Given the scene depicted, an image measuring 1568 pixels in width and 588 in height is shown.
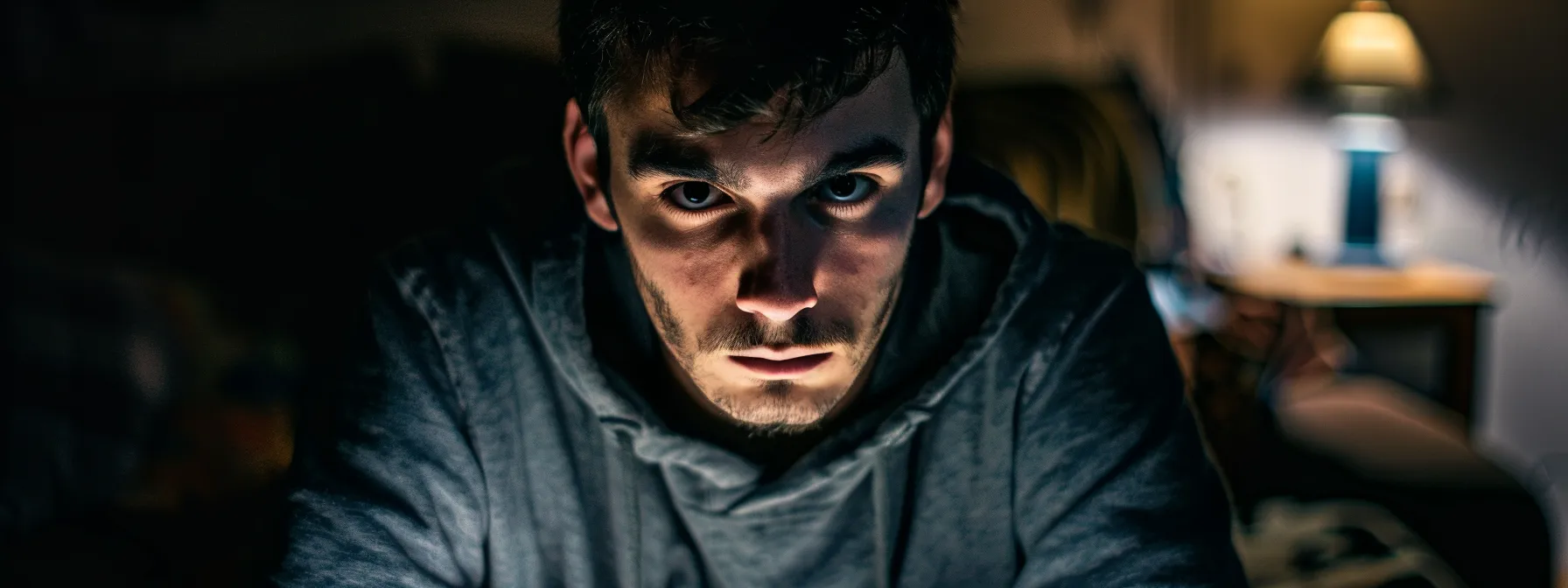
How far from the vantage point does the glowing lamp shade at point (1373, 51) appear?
6.89 ft

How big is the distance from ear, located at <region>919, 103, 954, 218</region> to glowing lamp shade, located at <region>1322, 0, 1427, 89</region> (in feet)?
5.59

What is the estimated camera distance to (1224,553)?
75 cm

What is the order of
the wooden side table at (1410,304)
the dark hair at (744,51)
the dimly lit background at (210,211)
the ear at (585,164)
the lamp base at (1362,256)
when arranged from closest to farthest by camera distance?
the dark hair at (744,51) < the ear at (585,164) < the dimly lit background at (210,211) < the wooden side table at (1410,304) < the lamp base at (1362,256)

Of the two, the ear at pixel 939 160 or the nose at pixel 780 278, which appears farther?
the ear at pixel 939 160

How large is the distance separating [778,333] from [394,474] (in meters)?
0.29

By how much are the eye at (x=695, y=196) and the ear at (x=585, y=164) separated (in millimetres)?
71

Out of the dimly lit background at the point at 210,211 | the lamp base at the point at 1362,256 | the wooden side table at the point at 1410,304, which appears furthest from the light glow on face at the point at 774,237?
the lamp base at the point at 1362,256

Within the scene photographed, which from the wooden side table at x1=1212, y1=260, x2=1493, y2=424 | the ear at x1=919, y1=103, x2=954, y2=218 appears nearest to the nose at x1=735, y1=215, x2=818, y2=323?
the ear at x1=919, y1=103, x2=954, y2=218

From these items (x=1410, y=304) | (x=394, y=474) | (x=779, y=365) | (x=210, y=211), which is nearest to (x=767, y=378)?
(x=779, y=365)

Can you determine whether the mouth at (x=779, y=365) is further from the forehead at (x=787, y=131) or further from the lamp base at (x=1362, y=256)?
the lamp base at (x=1362, y=256)

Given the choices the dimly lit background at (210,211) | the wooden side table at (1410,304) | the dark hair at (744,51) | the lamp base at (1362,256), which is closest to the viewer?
the dark hair at (744,51)

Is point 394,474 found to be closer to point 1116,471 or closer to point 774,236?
point 774,236

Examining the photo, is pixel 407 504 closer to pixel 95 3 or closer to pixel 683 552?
pixel 683 552

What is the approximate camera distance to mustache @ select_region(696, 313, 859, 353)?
0.66m
